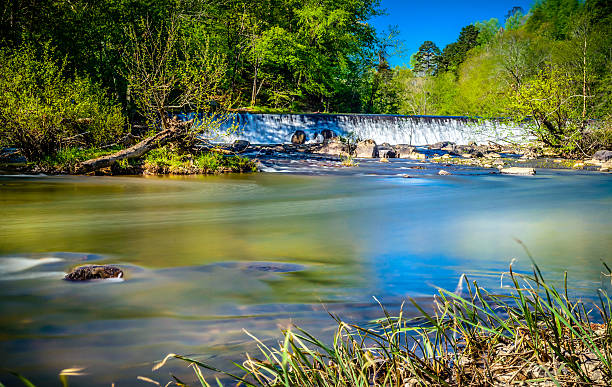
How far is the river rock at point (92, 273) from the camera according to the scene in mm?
4617

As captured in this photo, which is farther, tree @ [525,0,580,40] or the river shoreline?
tree @ [525,0,580,40]

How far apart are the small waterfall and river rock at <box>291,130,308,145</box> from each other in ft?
2.52

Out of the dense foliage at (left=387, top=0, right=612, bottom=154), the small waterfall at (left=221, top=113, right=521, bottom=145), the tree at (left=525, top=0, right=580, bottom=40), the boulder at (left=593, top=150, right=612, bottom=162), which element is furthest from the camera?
the tree at (left=525, top=0, right=580, bottom=40)

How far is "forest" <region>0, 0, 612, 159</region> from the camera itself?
15352 mm

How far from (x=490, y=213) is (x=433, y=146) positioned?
23259 mm

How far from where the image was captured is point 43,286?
14.7ft

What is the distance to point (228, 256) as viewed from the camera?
586 centimetres

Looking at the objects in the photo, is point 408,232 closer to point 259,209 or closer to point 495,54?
point 259,209

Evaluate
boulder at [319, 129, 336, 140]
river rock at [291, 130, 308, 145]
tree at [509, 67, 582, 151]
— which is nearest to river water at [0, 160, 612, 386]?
tree at [509, 67, 582, 151]

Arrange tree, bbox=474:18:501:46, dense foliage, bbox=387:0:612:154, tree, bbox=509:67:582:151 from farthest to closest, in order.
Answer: tree, bbox=474:18:501:46 → dense foliage, bbox=387:0:612:154 → tree, bbox=509:67:582:151

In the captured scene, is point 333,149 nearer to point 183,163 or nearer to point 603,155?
point 183,163

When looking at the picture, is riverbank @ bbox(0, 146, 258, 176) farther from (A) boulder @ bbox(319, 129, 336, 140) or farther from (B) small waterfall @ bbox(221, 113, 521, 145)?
(A) boulder @ bbox(319, 129, 336, 140)

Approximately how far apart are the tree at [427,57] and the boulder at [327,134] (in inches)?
3259

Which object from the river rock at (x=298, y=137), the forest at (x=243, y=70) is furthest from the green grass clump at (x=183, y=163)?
the river rock at (x=298, y=137)
